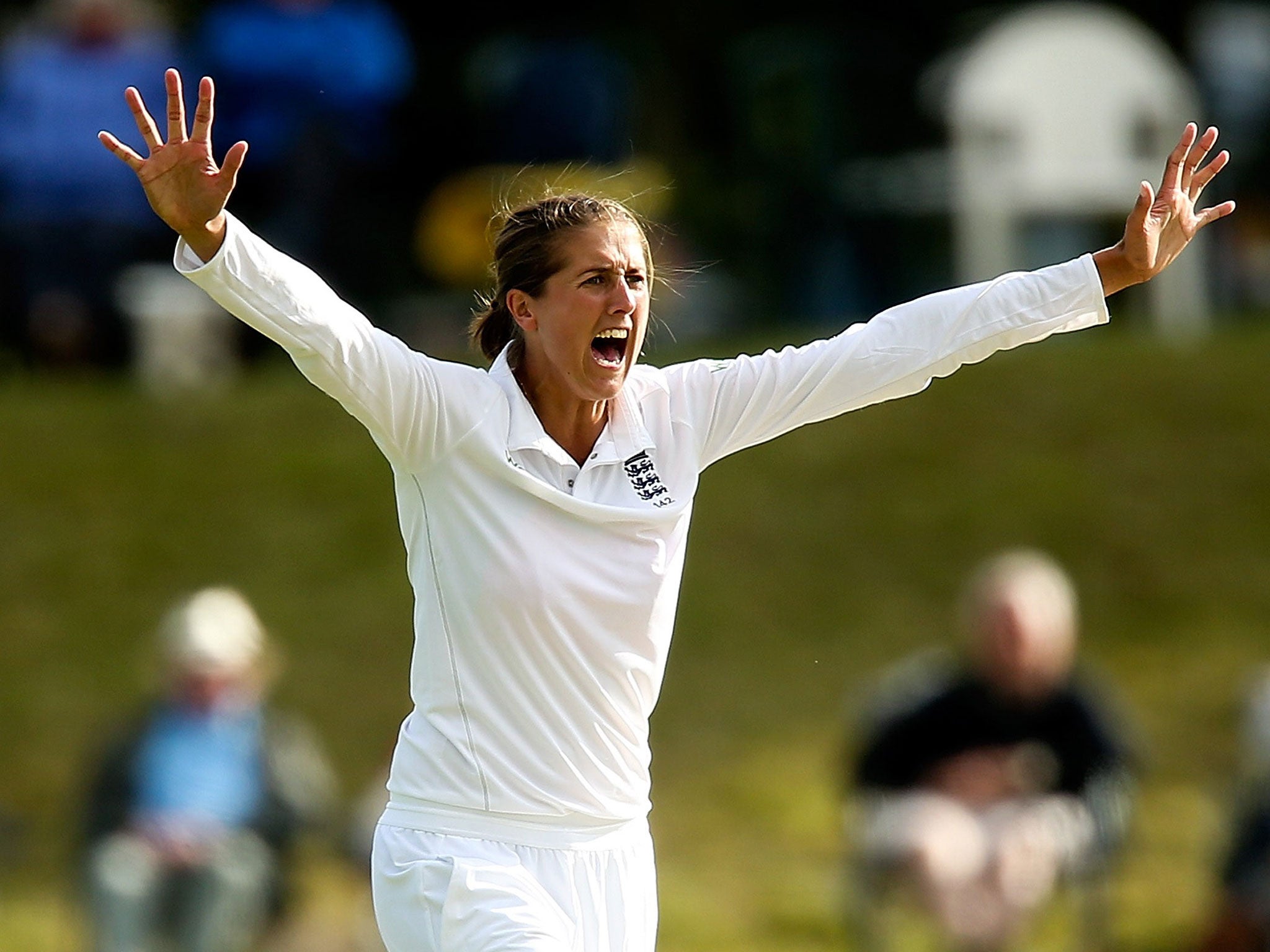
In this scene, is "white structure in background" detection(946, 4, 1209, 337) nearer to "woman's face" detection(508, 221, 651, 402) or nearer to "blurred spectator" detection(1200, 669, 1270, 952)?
"blurred spectator" detection(1200, 669, 1270, 952)

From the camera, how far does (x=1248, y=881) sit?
25.2 ft

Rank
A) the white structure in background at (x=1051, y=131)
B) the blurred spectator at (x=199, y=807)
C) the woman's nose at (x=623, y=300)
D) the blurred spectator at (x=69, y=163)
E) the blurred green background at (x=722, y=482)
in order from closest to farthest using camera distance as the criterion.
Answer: the woman's nose at (x=623, y=300), the blurred spectator at (x=199, y=807), the blurred green background at (x=722, y=482), the blurred spectator at (x=69, y=163), the white structure in background at (x=1051, y=131)

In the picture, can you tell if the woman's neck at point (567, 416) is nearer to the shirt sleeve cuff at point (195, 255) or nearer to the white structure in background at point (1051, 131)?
the shirt sleeve cuff at point (195, 255)

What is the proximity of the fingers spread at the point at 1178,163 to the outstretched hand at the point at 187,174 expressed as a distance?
1669mm

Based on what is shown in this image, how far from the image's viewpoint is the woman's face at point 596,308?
3.92 meters

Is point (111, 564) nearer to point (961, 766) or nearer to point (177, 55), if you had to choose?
point (177, 55)

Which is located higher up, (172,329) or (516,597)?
Answer: (172,329)

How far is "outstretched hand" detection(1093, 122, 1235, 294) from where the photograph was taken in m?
4.07

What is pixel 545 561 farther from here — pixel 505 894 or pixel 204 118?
pixel 204 118

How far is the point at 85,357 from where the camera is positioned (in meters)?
11.8

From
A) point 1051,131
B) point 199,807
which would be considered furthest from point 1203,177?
point 1051,131

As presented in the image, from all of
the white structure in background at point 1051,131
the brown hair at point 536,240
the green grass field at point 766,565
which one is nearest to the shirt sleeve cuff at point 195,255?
the brown hair at point 536,240

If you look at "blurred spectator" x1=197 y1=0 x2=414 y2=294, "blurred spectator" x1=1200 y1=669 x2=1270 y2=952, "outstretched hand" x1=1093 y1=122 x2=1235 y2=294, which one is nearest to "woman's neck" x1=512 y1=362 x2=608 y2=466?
"outstretched hand" x1=1093 y1=122 x2=1235 y2=294

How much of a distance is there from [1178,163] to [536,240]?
1172 mm
